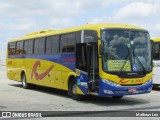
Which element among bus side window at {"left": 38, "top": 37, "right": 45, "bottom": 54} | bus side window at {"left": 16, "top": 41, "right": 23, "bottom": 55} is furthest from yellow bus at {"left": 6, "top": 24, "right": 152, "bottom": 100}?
bus side window at {"left": 16, "top": 41, "right": 23, "bottom": 55}

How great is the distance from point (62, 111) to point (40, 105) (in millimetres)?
1805

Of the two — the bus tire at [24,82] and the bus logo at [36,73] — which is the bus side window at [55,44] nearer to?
the bus logo at [36,73]

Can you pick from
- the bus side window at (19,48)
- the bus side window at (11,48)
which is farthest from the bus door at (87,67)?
the bus side window at (11,48)

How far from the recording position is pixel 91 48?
1560 cm

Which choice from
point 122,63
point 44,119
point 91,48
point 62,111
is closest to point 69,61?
point 91,48

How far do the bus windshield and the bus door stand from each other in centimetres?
57

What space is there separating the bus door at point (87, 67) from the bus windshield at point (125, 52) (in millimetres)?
566

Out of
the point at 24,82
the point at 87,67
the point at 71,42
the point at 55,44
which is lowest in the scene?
the point at 24,82

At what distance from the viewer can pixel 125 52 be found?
15.3 metres

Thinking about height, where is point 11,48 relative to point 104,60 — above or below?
above

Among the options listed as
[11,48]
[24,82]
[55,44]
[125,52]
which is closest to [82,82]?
[125,52]

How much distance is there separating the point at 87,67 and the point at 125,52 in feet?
5.16

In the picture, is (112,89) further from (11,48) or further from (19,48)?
(11,48)

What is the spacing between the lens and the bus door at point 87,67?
15.4 m
